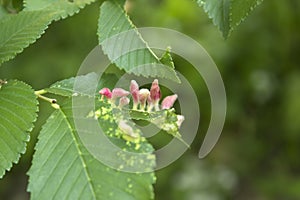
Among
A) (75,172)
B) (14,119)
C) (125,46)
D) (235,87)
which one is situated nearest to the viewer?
(75,172)

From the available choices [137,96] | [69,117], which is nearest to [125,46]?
[137,96]

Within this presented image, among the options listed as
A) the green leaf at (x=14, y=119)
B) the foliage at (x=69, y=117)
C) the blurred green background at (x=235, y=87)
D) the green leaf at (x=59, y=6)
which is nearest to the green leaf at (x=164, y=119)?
the foliage at (x=69, y=117)

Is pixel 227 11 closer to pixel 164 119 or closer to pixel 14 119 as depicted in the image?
pixel 164 119

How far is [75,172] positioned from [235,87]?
2191 millimetres

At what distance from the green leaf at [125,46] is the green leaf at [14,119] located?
0.56 ft

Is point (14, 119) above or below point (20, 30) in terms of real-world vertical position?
below

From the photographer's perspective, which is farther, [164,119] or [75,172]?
[164,119]

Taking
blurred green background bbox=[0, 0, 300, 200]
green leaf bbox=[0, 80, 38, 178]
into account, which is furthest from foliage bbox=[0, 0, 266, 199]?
blurred green background bbox=[0, 0, 300, 200]

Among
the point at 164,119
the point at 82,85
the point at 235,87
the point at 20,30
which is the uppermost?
the point at 20,30

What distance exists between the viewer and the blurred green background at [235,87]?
8.18 ft

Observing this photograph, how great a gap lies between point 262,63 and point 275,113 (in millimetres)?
294

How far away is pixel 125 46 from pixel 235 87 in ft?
6.33

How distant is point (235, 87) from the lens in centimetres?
279

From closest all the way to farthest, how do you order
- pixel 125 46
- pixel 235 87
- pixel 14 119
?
pixel 14 119 → pixel 125 46 → pixel 235 87
